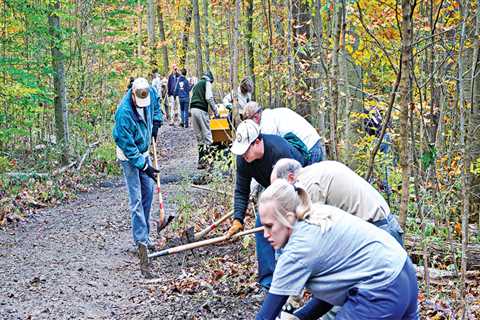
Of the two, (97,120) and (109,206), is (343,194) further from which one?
(97,120)

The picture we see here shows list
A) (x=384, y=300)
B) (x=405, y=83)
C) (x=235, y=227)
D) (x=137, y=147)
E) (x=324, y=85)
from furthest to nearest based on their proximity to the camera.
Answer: (x=324, y=85)
(x=137, y=147)
(x=235, y=227)
(x=405, y=83)
(x=384, y=300)

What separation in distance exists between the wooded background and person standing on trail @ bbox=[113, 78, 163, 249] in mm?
1469

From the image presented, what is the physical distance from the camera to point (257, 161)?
5.39 m

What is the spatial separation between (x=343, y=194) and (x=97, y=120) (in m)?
15.4

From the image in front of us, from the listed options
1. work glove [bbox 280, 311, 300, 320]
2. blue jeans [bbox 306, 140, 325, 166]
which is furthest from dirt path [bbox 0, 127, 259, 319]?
work glove [bbox 280, 311, 300, 320]

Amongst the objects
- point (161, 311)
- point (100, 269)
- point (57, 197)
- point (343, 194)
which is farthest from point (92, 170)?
point (343, 194)

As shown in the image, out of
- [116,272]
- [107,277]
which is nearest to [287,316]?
[107,277]

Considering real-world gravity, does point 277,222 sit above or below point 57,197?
above

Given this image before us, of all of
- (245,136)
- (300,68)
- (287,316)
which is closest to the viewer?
(287,316)

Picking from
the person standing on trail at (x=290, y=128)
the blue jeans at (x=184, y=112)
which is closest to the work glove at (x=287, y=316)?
the person standing on trail at (x=290, y=128)

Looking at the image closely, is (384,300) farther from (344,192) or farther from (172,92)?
(172,92)

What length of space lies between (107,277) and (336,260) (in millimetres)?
4974

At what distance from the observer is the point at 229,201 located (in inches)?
394

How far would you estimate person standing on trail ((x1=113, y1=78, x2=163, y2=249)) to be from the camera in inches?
309
